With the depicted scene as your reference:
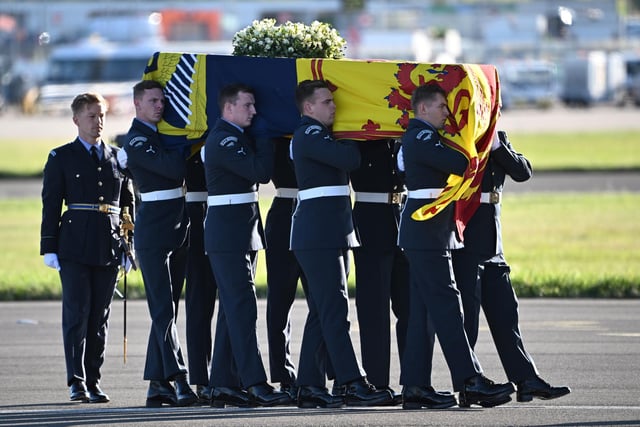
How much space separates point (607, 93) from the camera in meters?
67.4

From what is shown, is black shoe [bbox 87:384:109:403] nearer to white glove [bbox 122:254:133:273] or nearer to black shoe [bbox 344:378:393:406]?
white glove [bbox 122:254:133:273]

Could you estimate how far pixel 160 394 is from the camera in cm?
780

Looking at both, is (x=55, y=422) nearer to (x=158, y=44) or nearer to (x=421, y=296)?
(x=421, y=296)

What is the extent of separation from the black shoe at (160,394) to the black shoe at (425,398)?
137 cm

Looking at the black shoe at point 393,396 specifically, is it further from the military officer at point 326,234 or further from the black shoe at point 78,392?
the black shoe at point 78,392

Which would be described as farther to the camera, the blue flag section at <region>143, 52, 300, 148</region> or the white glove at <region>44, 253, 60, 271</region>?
the white glove at <region>44, 253, 60, 271</region>

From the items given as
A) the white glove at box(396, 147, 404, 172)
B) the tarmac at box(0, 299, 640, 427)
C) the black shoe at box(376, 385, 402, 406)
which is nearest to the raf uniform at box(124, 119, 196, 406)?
the tarmac at box(0, 299, 640, 427)

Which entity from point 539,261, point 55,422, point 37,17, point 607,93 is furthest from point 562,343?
point 37,17

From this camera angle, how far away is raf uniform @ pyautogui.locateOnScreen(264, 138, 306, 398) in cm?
795

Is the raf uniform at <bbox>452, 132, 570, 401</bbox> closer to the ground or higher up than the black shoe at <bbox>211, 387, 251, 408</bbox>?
higher up

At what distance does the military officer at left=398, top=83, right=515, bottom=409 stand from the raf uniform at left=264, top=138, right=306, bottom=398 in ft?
2.72

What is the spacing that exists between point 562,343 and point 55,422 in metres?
4.02

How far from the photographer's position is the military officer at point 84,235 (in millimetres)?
8047

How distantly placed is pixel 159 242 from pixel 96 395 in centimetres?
100
